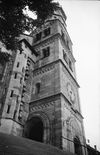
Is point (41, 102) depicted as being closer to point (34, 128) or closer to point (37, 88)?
point (37, 88)

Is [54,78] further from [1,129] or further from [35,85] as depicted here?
[1,129]

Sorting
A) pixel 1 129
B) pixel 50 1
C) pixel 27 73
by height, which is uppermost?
pixel 27 73

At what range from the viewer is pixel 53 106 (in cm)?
1473

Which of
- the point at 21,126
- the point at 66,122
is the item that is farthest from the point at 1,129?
the point at 66,122

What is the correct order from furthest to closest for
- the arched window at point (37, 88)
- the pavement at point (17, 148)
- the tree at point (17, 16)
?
the arched window at point (37, 88), the tree at point (17, 16), the pavement at point (17, 148)

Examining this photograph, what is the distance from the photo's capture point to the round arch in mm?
13327

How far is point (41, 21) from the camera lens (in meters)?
8.74

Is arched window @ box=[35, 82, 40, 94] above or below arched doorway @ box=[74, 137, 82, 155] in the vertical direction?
above

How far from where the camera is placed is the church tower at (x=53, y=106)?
1319 centimetres

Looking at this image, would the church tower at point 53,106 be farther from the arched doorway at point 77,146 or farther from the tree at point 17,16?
the tree at point 17,16

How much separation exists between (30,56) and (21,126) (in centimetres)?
969

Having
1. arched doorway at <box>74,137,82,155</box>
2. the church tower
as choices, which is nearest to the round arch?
the church tower

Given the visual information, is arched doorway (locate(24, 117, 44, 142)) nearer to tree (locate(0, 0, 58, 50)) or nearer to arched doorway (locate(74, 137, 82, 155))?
arched doorway (locate(74, 137, 82, 155))

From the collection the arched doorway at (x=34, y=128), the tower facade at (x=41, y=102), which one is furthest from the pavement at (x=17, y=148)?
the arched doorway at (x=34, y=128)
